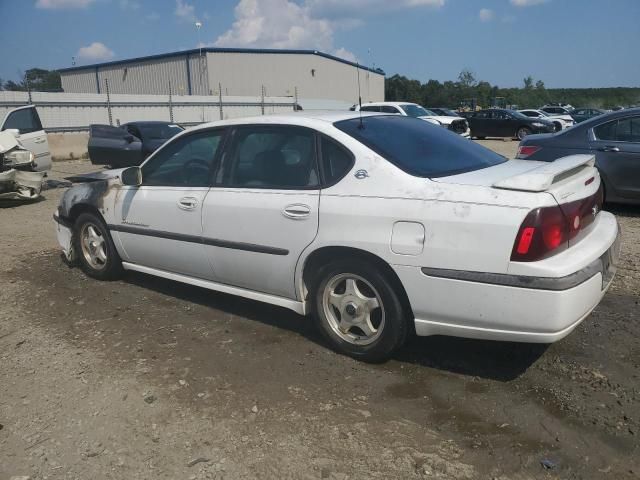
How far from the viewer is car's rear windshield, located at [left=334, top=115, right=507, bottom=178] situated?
326 centimetres

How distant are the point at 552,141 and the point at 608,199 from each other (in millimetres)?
1049

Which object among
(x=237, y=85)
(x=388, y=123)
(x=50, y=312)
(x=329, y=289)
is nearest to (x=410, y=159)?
(x=388, y=123)

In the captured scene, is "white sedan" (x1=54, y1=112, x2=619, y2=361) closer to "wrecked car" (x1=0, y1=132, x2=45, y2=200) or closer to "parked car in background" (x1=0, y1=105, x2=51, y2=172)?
"wrecked car" (x1=0, y1=132, x2=45, y2=200)

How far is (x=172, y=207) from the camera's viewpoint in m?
4.16

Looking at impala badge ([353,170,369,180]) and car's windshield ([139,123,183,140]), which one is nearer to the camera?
impala badge ([353,170,369,180])

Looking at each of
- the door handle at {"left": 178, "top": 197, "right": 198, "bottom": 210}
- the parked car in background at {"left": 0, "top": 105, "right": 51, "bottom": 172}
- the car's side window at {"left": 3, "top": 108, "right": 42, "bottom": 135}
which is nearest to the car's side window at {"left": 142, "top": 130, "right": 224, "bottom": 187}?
the door handle at {"left": 178, "top": 197, "right": 198, "bottom": 210}

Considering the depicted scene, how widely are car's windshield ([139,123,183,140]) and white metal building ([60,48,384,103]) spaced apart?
25.6 metres

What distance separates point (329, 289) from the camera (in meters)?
3.45

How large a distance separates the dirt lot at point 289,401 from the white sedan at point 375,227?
35 centimetres

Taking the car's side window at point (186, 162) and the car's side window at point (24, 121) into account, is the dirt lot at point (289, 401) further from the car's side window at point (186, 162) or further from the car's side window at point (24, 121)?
the car's side window at point (24, 121)

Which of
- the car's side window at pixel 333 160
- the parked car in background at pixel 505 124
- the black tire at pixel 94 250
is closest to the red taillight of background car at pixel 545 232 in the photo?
the car's side window at pixel 333 160

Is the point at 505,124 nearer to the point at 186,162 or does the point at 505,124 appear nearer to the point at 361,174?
the point at 186,162

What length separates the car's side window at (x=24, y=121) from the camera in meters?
11.0

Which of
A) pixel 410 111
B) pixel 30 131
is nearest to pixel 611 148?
pixel 30 131
